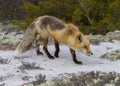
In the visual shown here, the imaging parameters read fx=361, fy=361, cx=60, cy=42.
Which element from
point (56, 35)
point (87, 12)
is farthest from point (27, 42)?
point (87, 12)

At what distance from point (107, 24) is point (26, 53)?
6843 millimetres

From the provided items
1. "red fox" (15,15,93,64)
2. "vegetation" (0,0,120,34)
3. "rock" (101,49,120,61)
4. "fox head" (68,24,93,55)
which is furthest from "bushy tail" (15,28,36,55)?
"vegetation" (0,0,120,34)

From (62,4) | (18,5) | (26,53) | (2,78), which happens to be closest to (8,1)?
(18,5)

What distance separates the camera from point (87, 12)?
51.0 feet

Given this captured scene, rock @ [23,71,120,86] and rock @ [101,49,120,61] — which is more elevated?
rock @ [101,49,120,61]

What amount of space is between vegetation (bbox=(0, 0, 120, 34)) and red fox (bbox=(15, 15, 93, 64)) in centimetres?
638

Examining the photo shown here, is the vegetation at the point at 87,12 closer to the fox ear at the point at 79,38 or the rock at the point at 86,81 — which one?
the fox ear at the point at 79,38

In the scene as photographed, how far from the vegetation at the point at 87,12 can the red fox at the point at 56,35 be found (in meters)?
6.38

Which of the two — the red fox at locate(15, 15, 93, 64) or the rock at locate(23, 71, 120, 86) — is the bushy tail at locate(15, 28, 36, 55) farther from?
the rock at locate(23, 71, 120, 86)

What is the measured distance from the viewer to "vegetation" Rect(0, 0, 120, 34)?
1483cm

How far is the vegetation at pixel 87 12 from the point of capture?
14828 millimetres

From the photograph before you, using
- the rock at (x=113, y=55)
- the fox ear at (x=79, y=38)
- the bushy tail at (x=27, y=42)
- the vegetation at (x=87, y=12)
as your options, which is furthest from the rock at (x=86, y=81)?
the vegetation at (x=87, y=12)

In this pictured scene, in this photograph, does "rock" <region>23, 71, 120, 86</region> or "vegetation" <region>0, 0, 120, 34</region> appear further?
"vegetation" <region>0, 0, 120, 34</region>

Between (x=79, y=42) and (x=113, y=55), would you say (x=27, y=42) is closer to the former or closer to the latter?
(x=79, y=42)
